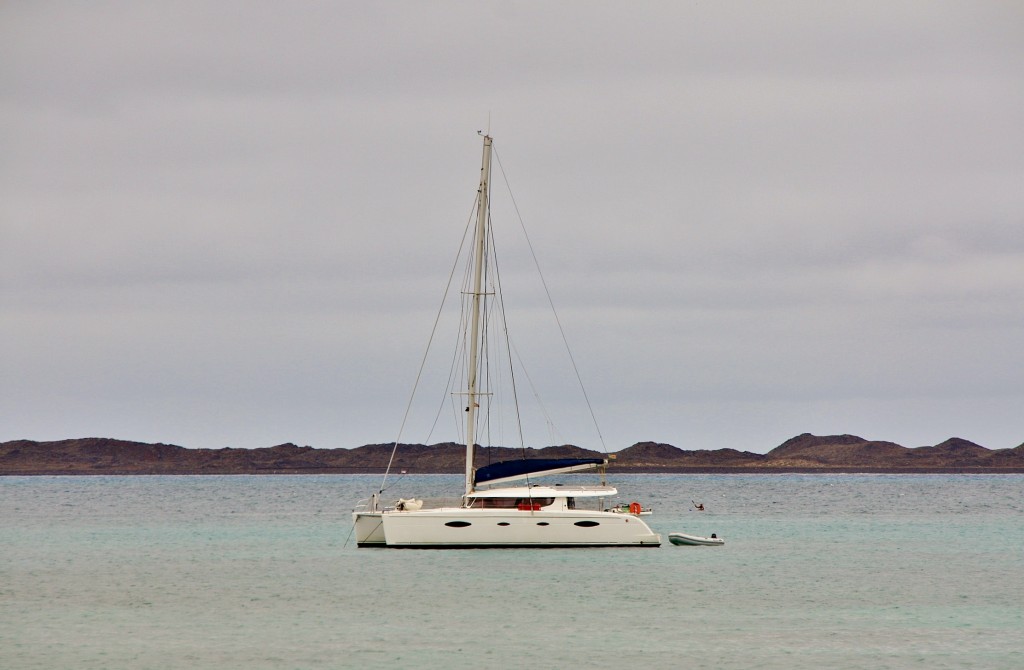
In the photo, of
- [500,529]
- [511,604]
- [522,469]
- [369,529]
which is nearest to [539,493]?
[522,469]

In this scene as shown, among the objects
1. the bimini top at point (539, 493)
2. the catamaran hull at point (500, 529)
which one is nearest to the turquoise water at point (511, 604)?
the catamaran hull at point (500, 529)

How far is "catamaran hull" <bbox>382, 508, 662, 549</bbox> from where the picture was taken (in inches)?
2031

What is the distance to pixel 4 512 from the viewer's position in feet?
347

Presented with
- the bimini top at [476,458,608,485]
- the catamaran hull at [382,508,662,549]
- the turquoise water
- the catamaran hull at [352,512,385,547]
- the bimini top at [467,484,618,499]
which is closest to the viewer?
the turquoise water

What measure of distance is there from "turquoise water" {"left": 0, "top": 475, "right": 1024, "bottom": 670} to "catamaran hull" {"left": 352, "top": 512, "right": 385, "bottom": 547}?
81cm

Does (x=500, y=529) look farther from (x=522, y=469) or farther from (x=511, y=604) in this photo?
(x=511, y=604)

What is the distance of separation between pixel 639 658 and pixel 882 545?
1437 inches

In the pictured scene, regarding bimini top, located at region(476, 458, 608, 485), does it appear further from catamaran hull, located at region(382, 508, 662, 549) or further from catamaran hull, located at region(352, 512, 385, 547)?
catamaran hull, located at region(352, 512, 385, 547)

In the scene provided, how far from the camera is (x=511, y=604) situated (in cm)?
3991

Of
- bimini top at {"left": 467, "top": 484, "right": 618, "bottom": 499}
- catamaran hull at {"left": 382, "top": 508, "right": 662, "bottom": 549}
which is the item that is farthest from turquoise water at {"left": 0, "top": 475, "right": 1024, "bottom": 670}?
bimini top at {"left": 467, "top": 484, "right": 618, "bottom": 499}

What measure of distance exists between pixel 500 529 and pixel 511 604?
38.5ft

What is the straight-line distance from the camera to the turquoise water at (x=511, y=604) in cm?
3133

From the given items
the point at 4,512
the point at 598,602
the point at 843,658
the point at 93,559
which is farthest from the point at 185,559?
the point at 4,512

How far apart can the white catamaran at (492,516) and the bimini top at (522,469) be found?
0.13ft
